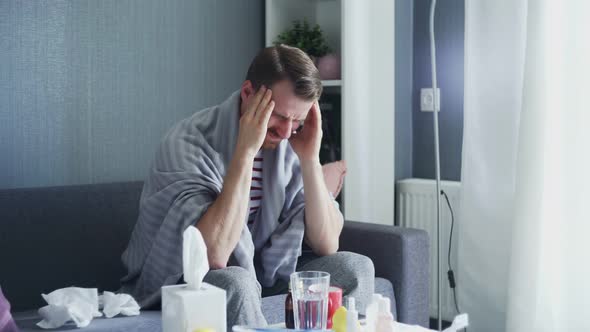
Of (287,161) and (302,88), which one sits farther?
(287,161)

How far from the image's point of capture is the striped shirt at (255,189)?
215cm

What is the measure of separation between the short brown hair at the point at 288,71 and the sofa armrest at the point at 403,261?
0.57m

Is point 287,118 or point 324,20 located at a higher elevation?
point 324,20

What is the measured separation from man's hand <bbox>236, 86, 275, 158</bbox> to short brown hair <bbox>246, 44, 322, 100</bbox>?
42mm

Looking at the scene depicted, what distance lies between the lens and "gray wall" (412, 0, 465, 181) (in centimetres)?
297

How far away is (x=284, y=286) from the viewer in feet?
6.93

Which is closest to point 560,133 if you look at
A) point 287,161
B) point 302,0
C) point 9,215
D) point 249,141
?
point 287,161

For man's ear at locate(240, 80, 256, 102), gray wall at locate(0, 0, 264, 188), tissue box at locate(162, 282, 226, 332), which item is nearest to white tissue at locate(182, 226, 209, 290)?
tissue box at locate(162, 282, 226, 332)

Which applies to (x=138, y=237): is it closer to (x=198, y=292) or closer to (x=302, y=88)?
(x=302, y=88)

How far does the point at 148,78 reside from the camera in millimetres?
2801

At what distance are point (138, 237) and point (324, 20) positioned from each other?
4.78 ft

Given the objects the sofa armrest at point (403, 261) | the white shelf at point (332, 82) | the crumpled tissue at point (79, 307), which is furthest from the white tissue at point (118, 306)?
the white shelf at point (332, 82)

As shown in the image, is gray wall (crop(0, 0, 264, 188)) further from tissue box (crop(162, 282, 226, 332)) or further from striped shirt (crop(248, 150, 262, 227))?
tissue box (crop(162, 282, 226, 332))

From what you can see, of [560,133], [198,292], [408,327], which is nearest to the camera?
[198,292]
